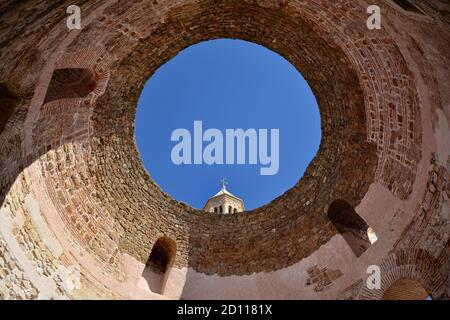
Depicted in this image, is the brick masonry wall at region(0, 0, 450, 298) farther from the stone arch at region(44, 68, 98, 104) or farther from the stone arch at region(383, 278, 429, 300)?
the stone arch at region(383, 278, 429, 300)

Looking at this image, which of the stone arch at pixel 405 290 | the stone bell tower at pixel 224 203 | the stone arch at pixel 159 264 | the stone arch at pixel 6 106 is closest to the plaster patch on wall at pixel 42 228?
the stone arch at pixel 6 106

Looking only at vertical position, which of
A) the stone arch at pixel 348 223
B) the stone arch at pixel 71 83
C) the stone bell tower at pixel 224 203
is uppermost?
the stone bell tower at pixel 224 203

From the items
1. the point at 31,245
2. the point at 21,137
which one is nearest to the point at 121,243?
the point at 31,245

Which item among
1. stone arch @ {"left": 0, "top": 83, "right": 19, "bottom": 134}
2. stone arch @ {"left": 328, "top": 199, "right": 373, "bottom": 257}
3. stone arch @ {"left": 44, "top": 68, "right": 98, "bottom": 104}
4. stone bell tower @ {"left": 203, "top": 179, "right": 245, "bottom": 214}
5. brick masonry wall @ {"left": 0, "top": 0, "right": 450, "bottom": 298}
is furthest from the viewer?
stone bell tower @ {"left": 203, "top": 179, "right": 245, "bottom": 214}

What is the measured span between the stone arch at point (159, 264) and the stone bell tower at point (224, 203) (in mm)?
15669

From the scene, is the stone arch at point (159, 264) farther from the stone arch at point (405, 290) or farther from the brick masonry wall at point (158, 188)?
the stone arch at point (405, 290)

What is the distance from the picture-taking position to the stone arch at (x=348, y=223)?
9.15m

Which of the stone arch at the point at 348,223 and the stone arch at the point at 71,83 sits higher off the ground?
the stone arch at the point at 71,83

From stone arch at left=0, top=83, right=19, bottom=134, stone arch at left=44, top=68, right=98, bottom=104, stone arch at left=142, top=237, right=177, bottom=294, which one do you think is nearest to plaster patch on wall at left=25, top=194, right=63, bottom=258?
stone arch at left=0, top=83, right=19, bottom=134

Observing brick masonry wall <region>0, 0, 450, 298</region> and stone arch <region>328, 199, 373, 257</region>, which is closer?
brick masonry wall <region>0, 0, 450, 298</region>

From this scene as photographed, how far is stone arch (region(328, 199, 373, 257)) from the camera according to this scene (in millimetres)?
9148

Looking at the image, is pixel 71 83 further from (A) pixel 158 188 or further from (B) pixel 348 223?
(B) pixel 348 223

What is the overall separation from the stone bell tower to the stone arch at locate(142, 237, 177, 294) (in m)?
15.7

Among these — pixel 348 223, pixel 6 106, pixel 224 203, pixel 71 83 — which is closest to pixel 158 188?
pixel 71 83
